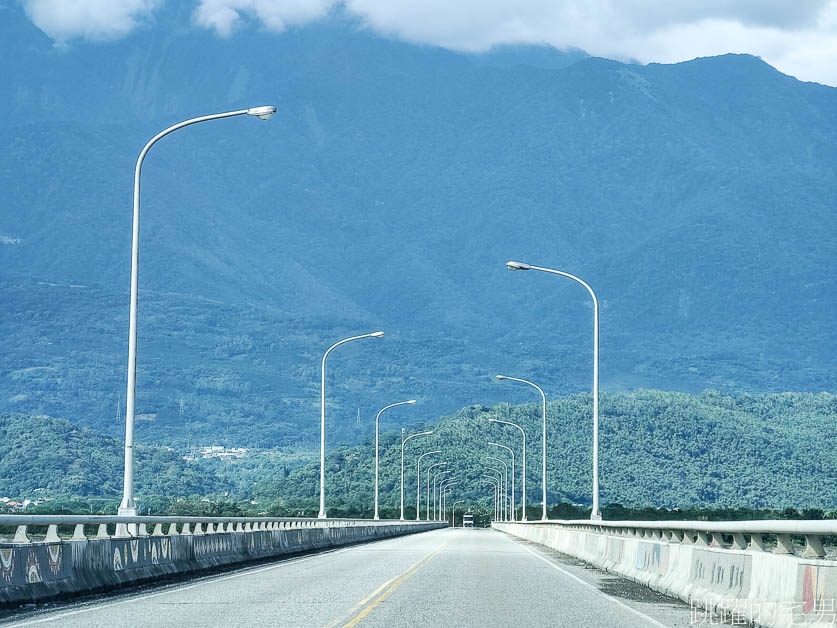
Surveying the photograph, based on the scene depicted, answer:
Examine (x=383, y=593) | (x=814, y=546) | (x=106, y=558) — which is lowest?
(x=383, y=593)

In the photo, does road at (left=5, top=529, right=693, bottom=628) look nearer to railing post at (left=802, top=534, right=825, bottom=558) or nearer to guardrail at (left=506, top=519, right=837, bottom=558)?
guardrail at (left=506, top=519, right=837, bottom=558)

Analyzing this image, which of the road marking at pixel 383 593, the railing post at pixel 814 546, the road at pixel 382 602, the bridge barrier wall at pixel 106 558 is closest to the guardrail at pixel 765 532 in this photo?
the railing post at pixel 814 546

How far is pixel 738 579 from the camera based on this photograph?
16.6 meters

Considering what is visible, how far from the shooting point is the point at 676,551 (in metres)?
21.4

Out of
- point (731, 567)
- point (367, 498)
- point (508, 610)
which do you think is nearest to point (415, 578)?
point (508, 610)

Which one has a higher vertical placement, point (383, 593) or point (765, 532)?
point (765, 532)

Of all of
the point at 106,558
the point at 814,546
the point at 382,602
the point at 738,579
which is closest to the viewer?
the point at 814,546

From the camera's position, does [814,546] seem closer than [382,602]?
Yes

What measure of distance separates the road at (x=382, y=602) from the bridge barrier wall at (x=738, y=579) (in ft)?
1.27

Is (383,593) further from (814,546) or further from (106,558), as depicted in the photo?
(814,546)

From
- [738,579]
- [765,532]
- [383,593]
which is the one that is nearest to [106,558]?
[383,593]

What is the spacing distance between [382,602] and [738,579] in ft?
17.9

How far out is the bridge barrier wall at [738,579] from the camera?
13.1 metres

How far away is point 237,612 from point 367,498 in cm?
18103
